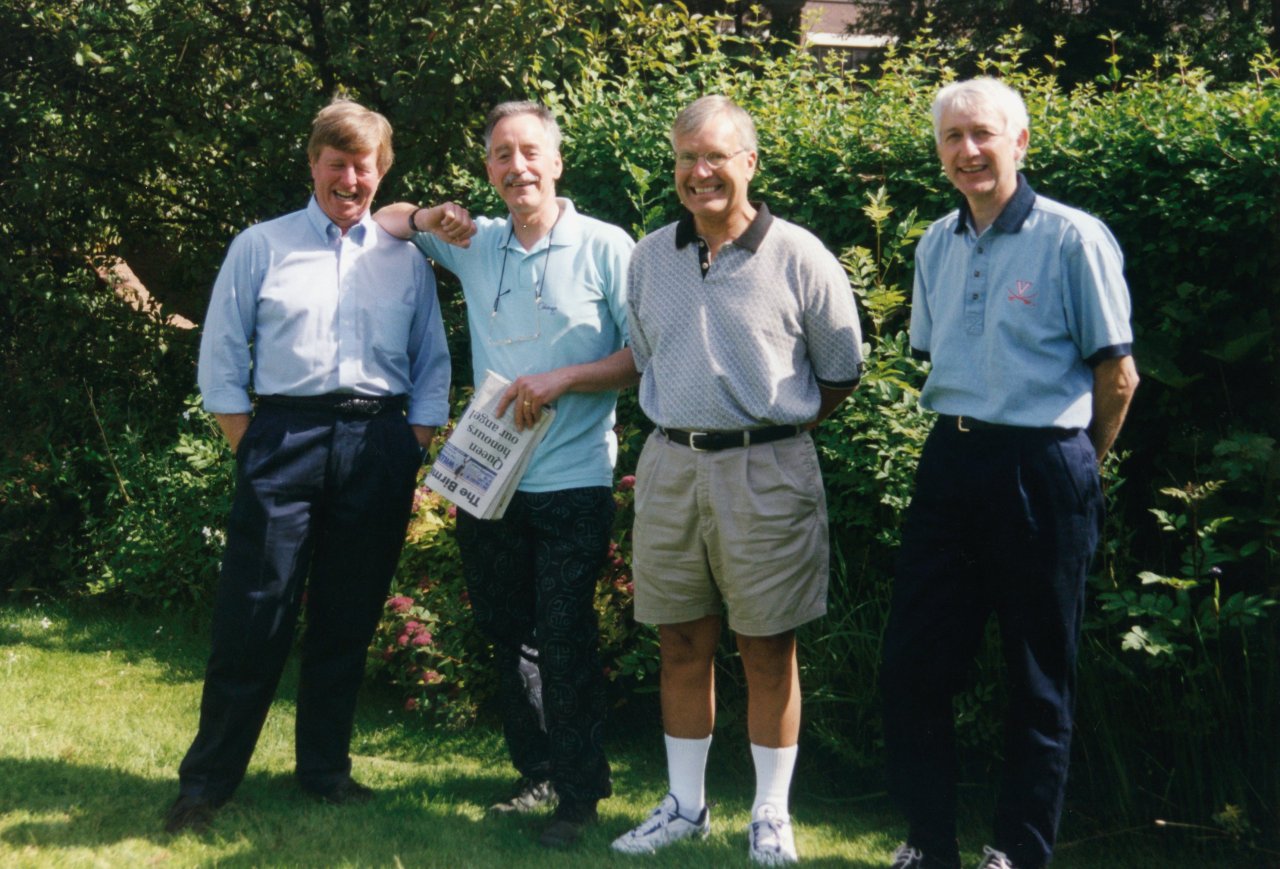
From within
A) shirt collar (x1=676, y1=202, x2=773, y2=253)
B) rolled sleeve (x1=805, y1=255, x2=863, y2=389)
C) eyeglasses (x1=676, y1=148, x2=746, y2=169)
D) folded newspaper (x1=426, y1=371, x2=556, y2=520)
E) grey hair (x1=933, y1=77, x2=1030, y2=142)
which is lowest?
folded newspaper (x1=426, y1=371, x2=556, y2=520)

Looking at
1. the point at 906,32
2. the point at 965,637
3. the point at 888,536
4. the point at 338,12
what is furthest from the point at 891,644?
the point at 906,32

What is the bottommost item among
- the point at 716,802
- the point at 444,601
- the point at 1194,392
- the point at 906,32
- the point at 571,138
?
the point at 716,802

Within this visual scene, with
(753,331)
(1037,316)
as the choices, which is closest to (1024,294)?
(1037,316)

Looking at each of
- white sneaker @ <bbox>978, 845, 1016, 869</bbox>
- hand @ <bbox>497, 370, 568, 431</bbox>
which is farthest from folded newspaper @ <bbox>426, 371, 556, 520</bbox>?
white sneaker @ <bbox>978, 845, 1016, 869</bbox>

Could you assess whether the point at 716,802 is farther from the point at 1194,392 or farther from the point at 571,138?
the point at 571,138

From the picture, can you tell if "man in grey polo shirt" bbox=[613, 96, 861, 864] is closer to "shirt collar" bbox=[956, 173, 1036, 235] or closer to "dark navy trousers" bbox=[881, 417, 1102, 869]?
"dark navy trousers" bbox=[881, 417, 1102, 869]

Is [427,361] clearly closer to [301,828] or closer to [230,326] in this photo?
[230,326]

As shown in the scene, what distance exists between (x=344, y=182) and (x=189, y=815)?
76.1 inches

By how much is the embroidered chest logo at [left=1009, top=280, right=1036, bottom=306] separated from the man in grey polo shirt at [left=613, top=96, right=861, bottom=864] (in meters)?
0.49

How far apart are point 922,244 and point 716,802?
6.30 ft

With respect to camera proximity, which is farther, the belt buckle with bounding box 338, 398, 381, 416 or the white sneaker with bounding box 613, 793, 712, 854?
the belt buckle with bounding box 338, 398, 381, 416

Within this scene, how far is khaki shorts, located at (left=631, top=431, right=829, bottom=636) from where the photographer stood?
3.55 meters

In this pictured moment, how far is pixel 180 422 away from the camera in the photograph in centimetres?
708

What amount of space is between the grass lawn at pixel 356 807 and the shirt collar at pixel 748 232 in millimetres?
1690
